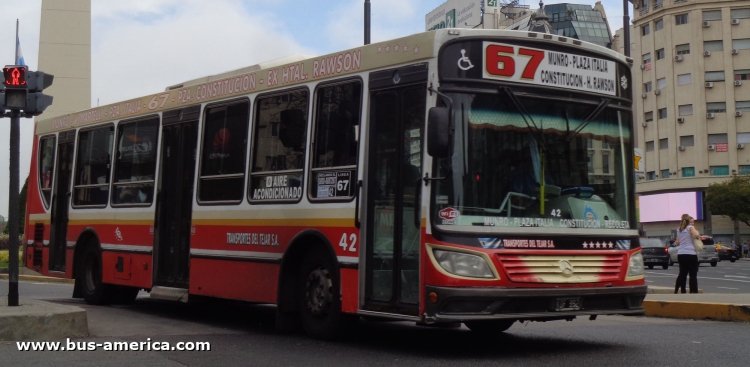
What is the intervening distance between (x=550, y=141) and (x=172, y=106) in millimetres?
5802

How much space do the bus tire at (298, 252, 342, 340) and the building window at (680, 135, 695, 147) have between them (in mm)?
65677

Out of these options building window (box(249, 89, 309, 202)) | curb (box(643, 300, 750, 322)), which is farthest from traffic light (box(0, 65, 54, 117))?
curb (box(643, 300, 750, 322))

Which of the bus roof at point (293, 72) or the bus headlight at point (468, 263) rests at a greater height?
the bus roof at point (293, 72)

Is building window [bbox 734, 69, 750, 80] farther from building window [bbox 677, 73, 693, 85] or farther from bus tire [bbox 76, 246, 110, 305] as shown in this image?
bus tire [bbox 76, 246, 110, 305]

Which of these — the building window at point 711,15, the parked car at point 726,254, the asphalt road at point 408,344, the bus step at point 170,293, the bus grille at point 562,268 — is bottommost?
the asphalt road at point 408,344

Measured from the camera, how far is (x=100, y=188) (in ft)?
44.0

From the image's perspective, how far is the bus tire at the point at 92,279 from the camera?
13.5 m

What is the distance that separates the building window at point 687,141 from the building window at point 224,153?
2541 inches

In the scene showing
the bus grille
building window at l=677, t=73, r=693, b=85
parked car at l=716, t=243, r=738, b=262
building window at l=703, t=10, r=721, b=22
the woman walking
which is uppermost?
building window at l=703, t=10, r=721, b=22

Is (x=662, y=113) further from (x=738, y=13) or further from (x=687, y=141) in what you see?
(x=738, y=13)

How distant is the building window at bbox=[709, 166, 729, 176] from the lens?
69500mm

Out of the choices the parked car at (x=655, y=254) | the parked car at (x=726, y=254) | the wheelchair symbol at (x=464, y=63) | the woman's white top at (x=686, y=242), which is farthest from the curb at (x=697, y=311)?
the parked car at (x=726, y=254)

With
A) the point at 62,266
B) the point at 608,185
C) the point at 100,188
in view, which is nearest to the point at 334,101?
the point at 608,185

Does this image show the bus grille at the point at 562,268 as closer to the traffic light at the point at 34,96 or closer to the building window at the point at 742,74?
the traffic light at the point at 34,96
